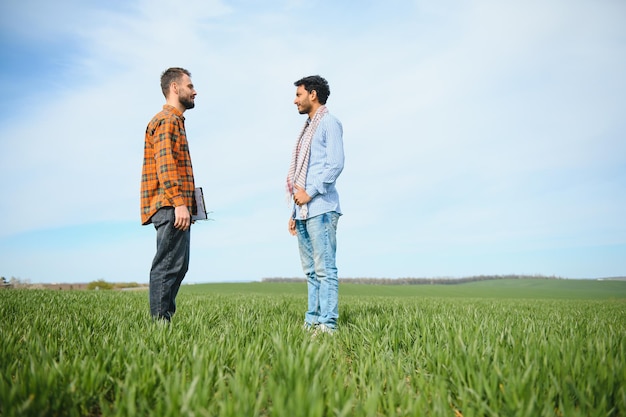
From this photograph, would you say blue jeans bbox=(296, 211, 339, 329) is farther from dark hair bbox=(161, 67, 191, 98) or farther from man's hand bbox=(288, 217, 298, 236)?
dark hair bbox=(161, 67, 191, 98)

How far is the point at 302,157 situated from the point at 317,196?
0.58 m

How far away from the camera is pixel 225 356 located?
9.11ft

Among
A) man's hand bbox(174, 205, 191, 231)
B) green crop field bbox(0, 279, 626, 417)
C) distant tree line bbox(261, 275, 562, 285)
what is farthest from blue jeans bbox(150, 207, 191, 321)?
distant tree line bbox(261, 275, 562, 285)

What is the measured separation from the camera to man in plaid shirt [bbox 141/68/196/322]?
13.3ft

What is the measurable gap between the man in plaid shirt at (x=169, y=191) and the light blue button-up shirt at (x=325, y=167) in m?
1.34

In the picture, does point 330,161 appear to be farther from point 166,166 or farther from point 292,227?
point 166,166

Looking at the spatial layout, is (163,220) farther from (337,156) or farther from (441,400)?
(441,400)

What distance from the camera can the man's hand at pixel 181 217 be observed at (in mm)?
3996

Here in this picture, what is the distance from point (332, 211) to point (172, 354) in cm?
235

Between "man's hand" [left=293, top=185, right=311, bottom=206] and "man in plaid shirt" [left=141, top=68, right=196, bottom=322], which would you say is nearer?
"man in plaid shirt" [left=141, top=68, right=196, bottom=322]

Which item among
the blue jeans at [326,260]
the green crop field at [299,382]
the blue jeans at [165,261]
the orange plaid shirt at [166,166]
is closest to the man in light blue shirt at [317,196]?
the blue jeans at [326,260]

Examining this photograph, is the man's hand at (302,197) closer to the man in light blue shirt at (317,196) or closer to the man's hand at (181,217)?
the man in light blue shirt at (317,196)

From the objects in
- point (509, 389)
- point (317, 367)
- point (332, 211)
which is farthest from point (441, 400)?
point (332, 211)

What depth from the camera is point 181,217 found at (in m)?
4.00
